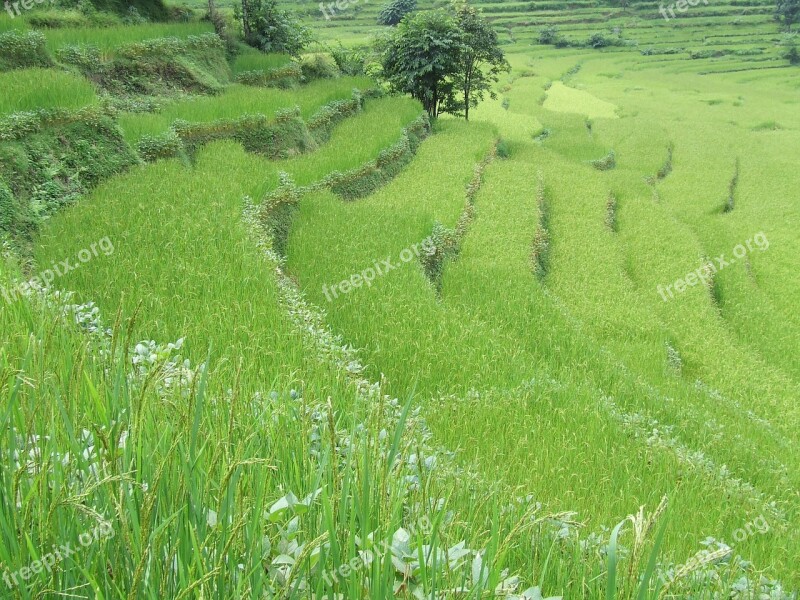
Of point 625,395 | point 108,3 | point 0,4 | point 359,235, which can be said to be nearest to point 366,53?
point 108,3

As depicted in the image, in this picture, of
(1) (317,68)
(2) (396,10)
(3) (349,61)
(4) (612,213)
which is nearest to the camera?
(4) (612,213)

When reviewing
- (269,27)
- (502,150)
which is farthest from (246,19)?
(502,150)

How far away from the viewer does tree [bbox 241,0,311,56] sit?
589 inches

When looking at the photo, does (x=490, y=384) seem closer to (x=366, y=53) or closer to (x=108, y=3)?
(x=108, y=3)

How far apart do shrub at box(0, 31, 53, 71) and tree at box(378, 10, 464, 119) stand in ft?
32.4

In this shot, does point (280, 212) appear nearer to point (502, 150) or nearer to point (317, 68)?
point (502, 150)

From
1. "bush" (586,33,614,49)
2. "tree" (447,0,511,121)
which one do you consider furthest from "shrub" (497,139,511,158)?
"bush" (586,33,614,49)

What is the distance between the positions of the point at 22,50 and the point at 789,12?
54.9m

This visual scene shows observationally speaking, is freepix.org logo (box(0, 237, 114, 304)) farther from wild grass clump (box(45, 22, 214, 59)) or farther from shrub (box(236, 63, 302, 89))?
shrub (box(236, 63, 302, 89))

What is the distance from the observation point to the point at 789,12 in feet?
153

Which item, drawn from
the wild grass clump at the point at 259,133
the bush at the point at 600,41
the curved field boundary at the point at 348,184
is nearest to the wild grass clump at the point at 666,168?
the curved field boundary at the point at 348,184

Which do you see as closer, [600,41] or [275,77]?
[275,77]

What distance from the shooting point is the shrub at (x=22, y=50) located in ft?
27.5

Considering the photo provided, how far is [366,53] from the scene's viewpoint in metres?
20.5
